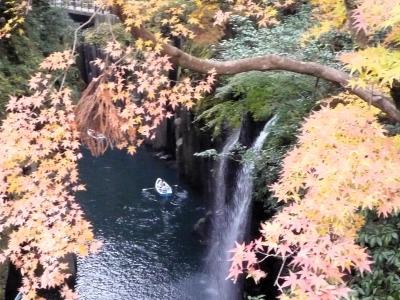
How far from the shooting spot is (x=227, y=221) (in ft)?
39.9

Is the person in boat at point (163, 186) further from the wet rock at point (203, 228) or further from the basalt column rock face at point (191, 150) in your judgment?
the wet rock at point (203, 228)

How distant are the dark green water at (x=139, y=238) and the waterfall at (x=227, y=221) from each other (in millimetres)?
467

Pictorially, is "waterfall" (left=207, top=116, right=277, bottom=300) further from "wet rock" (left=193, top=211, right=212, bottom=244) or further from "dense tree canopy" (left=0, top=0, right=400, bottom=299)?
"dense tree canopy" (left=0, top=0, right=400, bottom=299)

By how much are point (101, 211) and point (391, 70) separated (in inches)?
525

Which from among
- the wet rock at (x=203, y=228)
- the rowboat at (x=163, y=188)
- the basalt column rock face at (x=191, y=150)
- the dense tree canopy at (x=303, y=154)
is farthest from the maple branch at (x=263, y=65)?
the rowboat at (x=163, y=188)

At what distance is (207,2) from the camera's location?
34.2ft

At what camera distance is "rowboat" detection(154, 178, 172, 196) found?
16266mm

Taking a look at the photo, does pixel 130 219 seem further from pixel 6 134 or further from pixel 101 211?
pixel 6 134

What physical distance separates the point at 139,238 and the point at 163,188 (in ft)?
8.55

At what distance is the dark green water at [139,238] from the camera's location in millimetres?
11922

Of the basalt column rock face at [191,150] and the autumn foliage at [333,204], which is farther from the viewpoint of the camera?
the basalt column rock face at [191,150]

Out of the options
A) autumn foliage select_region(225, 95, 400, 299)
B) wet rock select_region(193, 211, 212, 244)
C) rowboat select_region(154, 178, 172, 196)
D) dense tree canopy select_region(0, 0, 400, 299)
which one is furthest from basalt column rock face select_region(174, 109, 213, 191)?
autumn foliage select_region(225, 95, 400, 299)

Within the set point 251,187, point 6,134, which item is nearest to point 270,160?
point 251,187

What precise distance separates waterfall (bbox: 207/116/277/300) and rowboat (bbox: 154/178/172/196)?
3081 mm
